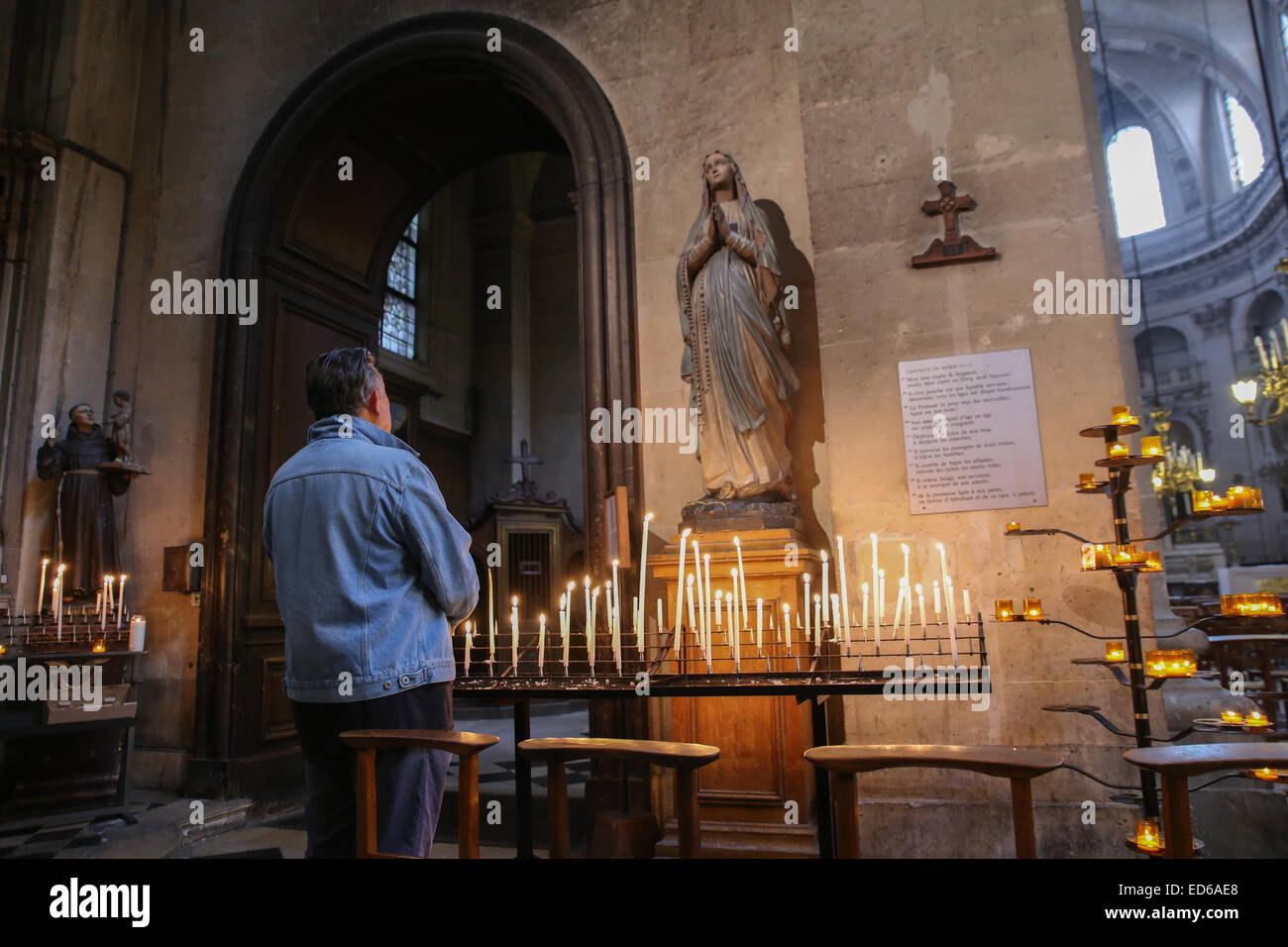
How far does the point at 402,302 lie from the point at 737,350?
8.35 meters

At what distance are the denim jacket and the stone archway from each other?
2.76 meters

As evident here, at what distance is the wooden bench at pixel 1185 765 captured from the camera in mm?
1396

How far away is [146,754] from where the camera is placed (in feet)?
18.5

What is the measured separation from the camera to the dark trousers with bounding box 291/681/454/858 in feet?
5.66

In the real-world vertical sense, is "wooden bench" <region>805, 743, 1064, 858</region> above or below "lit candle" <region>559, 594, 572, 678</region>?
below

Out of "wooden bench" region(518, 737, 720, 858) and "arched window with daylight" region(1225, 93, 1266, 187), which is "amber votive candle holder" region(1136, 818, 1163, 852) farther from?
"arched window with daylight" region(1225, 93, 1266, 187)

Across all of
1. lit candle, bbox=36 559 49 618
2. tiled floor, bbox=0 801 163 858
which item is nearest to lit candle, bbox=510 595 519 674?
tiled floor, bbox=0 801 163 858

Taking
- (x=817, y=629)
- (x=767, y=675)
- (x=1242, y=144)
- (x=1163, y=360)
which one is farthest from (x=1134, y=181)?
(x=767, y=675)

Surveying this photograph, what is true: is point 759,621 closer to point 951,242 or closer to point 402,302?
point 951,242

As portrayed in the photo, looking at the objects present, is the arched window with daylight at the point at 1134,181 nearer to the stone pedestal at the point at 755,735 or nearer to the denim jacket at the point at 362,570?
the stone pedestal at the point at 755,735

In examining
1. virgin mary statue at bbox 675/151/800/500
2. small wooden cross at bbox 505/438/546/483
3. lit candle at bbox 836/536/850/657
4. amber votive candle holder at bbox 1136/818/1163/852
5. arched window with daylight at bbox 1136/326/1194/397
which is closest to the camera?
amber votive candle holder at bbox 1136/818/1163/852
